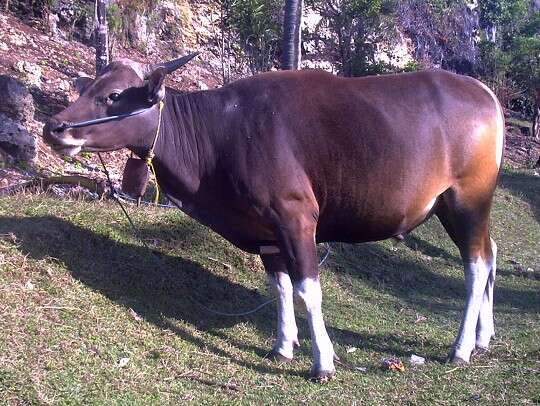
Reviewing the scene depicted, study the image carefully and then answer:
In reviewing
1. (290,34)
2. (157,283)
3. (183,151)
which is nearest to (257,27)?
(290,34)

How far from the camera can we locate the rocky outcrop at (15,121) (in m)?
9.78

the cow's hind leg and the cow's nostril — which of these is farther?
the cow's hind leg

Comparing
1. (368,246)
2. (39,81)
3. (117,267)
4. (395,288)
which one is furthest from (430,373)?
(39,81)

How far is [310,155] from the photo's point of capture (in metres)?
5.60

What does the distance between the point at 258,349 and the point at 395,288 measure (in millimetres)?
3457

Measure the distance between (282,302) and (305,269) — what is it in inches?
31.9

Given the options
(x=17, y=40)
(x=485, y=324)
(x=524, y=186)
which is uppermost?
(x=17, y=40)

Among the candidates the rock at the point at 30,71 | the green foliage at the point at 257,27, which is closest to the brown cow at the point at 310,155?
the rock at the point at 30,71

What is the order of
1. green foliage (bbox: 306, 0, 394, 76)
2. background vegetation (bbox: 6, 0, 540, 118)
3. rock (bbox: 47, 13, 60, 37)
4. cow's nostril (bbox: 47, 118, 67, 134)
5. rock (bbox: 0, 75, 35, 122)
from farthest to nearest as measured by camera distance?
green foliage (bbox: 306, 0, 394, 76), background vegetation (bbox: 6, 0, 540, 118), rock (bbox: 47, 13, 60, 37), rock (bbox: 0, 75, 35, 122), cow's nostril (bbox: 47, 118, 67, 134)

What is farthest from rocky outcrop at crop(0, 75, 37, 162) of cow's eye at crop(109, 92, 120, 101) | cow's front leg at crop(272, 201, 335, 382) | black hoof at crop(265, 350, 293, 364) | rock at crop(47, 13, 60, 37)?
rock at crop(47, 13, 60, 37)

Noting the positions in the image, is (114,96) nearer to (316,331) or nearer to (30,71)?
(316,331)

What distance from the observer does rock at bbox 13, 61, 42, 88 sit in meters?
14.8

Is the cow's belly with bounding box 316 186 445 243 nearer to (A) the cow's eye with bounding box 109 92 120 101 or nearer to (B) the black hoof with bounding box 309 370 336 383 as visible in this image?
(B) the black hoof with bounding box 309 370 336 383

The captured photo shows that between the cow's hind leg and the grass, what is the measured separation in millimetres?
210
